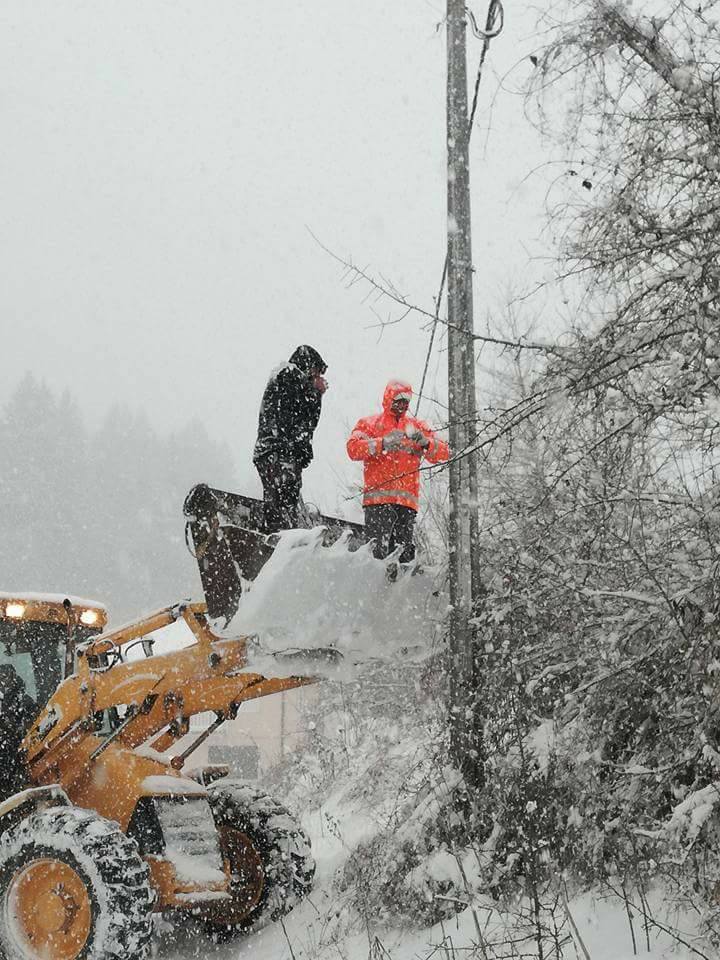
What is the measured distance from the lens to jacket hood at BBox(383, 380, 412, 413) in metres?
7.16

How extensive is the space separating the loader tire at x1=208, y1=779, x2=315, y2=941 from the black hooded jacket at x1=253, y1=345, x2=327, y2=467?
9.52ft

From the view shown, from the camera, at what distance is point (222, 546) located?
5609mm

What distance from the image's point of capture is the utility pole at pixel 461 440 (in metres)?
6.27

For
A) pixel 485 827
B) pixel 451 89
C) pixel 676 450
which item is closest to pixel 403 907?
pixel 485 827

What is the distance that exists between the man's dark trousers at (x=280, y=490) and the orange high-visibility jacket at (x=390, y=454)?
0.60 m

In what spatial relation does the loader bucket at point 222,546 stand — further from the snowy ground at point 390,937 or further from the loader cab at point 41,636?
the loader cab at point 41,636

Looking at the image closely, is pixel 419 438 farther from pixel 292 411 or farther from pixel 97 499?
pixel 97 499

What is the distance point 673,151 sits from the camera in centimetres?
384

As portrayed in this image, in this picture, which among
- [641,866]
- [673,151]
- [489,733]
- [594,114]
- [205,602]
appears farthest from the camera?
[489,733]

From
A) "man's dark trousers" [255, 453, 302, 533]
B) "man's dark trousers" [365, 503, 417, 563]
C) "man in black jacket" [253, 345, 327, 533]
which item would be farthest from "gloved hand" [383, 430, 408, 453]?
"man's dark trousers" [255, 453, 302, 533]

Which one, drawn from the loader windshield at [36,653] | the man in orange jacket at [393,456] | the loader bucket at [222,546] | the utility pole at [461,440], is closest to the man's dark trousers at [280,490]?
the loader bucket at [222,546]

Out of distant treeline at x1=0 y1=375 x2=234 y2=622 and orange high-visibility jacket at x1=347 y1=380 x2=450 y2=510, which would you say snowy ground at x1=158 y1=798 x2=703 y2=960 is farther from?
distant treeline at x1=0 y1=375 x2=234 y2=622

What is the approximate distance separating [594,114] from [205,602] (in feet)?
11.1

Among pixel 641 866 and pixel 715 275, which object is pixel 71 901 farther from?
pixel 715 275
